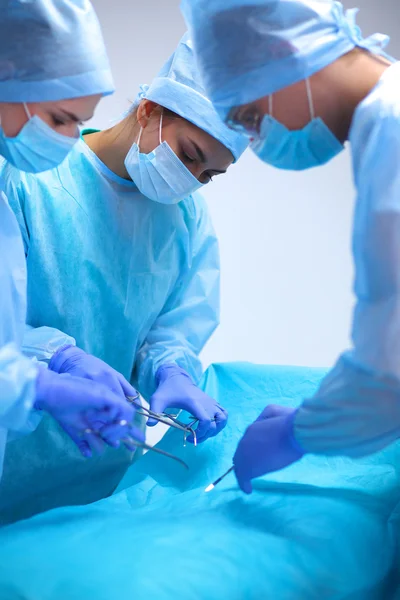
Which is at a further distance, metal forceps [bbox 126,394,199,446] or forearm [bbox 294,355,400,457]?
metal forceps [bbox 126,394,199,446]

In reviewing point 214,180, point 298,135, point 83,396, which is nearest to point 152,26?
point 214,180

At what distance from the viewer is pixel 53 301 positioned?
61.2 inches

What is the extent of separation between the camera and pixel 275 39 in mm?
1074

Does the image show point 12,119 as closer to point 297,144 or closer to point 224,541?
point 297,144

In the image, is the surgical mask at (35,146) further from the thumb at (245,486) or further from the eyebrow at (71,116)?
the thumb at (245,486)

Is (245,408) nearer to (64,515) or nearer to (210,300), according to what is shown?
(210,300)

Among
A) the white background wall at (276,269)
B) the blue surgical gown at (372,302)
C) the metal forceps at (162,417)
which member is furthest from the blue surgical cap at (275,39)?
the white background wall at (276,269)

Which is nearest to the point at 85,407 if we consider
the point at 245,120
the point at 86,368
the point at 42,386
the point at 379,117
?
the point at 42,386

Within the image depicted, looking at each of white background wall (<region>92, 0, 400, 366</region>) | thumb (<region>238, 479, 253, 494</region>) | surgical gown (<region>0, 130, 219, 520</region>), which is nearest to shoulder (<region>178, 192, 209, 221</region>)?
surgical gown (<region>0, 130, 219, 520</region>)

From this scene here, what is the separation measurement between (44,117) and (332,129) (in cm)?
50

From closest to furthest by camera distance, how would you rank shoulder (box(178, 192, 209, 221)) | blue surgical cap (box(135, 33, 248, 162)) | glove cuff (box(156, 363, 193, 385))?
blue surgical cap (box(135, 33, 248, 162)) < glove cuff (box(156, 363, 193, 385)) < shoulder (box(178, 192, 209, 221))

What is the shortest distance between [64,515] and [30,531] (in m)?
0.09

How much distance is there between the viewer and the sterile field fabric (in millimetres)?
1009

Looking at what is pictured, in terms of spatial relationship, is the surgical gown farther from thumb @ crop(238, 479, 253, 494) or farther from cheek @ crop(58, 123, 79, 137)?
thumb @ crop(238, 479, 253, 494)
